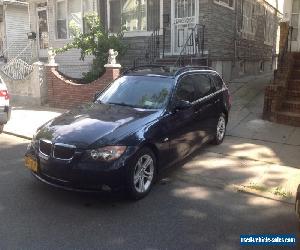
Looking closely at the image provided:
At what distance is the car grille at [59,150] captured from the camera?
4735 millimetres

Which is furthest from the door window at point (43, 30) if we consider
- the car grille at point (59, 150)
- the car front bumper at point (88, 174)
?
the car front bumper at point (88, 174)

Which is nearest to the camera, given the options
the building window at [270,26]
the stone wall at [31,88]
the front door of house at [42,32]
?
the stone wall at [31,88]

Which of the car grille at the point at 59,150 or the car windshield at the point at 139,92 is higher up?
the car windshield at the point at 139,92

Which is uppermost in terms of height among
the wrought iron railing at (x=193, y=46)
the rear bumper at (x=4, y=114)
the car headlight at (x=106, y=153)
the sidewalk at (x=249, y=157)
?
the wrought iron railing at (x=193, y=46)

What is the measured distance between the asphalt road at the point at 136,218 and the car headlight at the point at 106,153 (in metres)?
0.54

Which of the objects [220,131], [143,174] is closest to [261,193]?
[143,174]

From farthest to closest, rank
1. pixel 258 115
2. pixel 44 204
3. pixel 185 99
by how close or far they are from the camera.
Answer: pixel 258 115
pixel 185 99
pixel 44 204

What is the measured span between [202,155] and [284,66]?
5.37 m

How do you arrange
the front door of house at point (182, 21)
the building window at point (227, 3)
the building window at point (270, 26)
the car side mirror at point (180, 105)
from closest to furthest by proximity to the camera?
1. the car side mirror at point (180, 105)
2. the front door of house at point (182, 21)
3. the building window at point (227, 3)
4. the building window at point (270, 26)

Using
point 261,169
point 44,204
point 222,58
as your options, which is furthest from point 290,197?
point 222,58

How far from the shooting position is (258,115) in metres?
10.2

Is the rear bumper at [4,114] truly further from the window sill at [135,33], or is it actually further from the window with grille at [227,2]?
the window with grille at [227,2]

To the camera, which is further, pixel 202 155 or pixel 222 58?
pixel 222 58

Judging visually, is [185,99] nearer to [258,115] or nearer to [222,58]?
[258,115]
